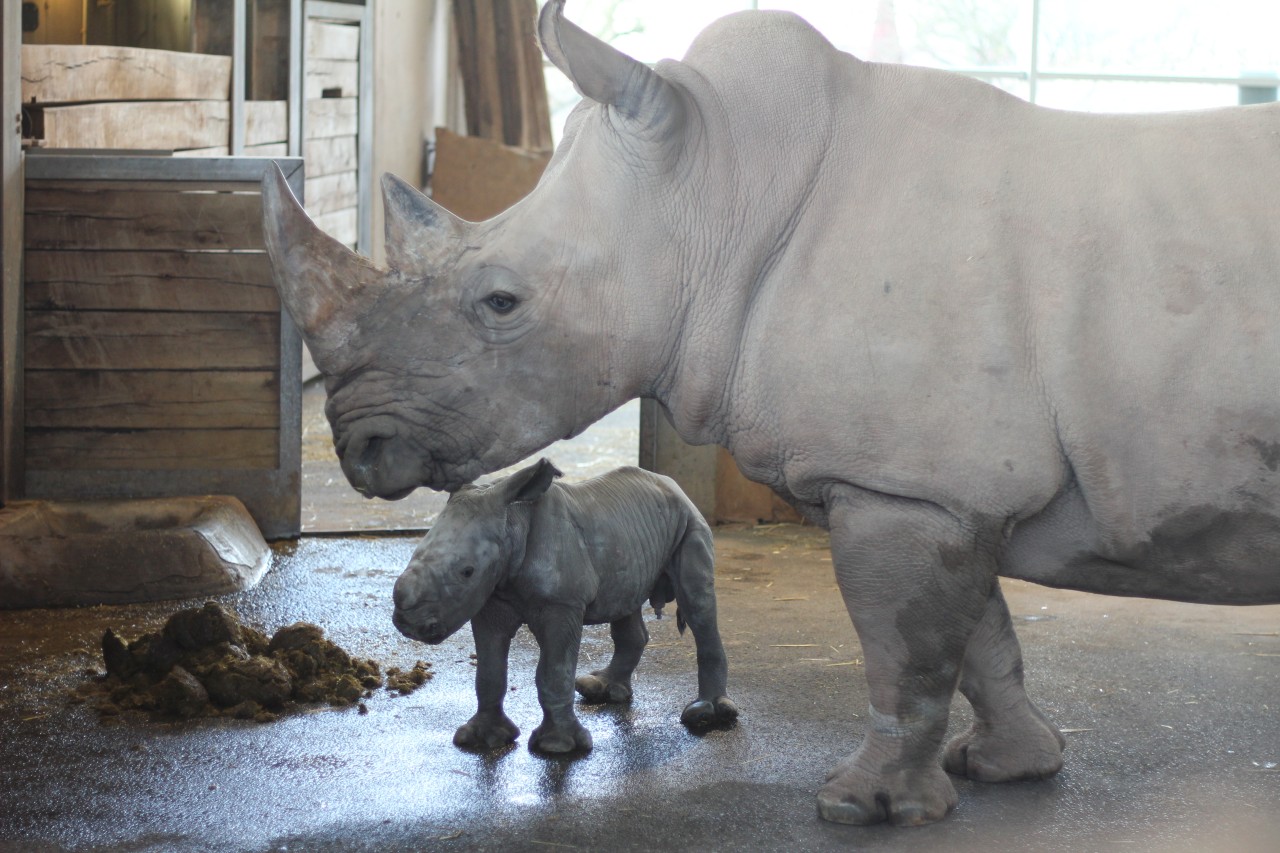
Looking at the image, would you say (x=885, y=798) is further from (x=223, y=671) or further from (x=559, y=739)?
(x=223, y=671)

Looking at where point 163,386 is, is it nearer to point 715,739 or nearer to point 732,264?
point 715,739

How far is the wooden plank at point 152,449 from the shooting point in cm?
602

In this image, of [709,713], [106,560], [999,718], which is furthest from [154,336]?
[999,718]

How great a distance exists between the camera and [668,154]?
123 inches

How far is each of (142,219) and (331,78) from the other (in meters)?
5.39

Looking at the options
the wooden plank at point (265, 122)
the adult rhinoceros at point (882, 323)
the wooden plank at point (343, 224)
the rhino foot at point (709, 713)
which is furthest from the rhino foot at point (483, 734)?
the wooden plank at point (343, 224)

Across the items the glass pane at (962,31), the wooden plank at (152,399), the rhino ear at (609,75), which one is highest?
the glass pane at (962,31)

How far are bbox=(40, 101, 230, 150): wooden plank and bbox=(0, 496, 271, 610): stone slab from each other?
1845mm

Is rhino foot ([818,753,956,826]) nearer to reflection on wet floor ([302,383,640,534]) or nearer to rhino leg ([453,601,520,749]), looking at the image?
rhino leg ([453,601,520,749])

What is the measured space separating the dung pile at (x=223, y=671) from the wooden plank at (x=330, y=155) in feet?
20.5

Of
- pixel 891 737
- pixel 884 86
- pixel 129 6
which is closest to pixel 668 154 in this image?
pixel 884 86

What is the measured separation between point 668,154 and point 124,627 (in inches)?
110

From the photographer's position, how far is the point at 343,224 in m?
11.3

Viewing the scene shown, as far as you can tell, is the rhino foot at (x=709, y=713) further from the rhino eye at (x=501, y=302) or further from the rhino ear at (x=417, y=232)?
the rhino ear at (x=417, y=232)
